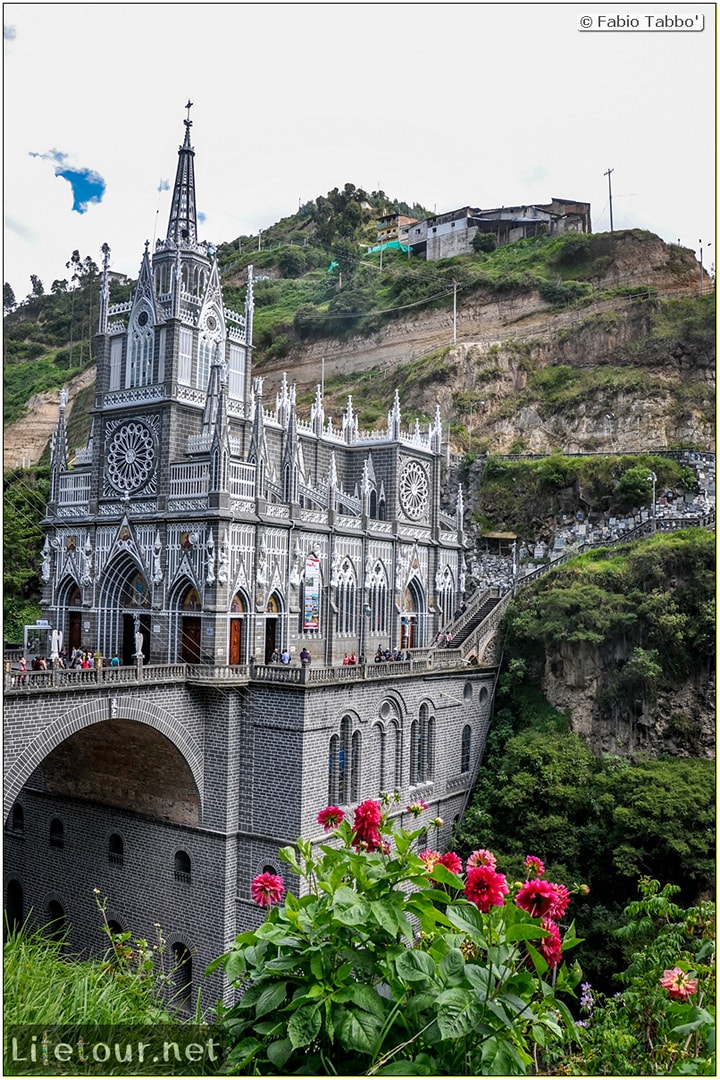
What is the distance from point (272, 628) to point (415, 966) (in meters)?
20.2

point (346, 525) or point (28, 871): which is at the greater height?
point (346, 525)

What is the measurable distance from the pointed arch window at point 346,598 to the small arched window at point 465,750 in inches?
231

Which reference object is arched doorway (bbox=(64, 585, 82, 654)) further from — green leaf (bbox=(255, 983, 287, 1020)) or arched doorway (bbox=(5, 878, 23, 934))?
green leaf (bbox=(255, 983, 287, 1020))

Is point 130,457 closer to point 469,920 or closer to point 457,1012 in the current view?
point 469,920

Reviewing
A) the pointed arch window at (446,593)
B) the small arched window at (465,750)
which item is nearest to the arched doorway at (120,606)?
the small arched window at (465,750)

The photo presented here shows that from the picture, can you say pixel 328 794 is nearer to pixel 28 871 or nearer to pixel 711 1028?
pixel 28 871

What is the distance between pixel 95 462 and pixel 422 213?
6975cm

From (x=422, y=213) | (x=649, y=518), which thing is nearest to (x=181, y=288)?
(x=649, y=518)

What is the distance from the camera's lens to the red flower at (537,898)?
576cm

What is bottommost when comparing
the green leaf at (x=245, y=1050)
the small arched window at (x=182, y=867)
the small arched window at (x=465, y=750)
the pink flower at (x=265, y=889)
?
the small arched window at (x=182, y=867)

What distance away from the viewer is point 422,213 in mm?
86375

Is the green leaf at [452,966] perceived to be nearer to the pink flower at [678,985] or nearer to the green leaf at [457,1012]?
the green leaf at [457,1012]

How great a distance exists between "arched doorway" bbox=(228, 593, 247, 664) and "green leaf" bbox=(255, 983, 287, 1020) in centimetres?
1816

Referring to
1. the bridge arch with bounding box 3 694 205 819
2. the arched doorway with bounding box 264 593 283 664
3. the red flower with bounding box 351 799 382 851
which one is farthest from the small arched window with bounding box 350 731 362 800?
the red flower with bounding box 351 799 382 851
